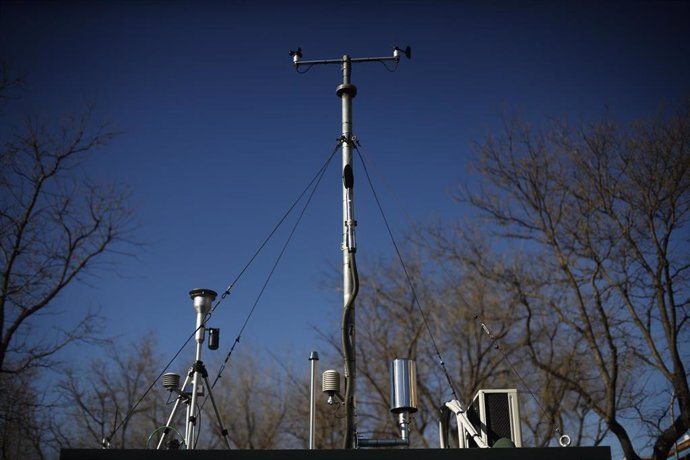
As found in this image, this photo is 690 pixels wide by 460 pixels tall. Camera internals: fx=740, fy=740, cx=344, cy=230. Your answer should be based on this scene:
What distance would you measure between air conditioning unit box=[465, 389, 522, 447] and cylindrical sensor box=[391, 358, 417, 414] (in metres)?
0.84

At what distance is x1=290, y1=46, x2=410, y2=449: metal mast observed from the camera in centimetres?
916

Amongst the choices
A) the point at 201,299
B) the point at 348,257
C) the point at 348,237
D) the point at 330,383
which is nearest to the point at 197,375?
the point at 201,299

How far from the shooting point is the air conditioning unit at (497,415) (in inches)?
338

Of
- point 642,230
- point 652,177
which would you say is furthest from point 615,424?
point 652,177

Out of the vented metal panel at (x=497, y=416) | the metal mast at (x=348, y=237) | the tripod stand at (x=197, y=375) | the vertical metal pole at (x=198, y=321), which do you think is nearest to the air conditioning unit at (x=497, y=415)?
the vented metal panel at (x=497, y=416)

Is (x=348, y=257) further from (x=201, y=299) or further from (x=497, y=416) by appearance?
(x=497, y=416)

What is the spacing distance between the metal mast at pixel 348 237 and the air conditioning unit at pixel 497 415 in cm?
154

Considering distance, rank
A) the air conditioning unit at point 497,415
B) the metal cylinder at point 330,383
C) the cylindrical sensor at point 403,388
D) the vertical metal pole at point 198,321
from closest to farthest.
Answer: the cylindrical sensor at point 403,388
the air conditioning unit at point 497,415
the metal cylinder at point 330,383
the vertical metal pole at point 198,321

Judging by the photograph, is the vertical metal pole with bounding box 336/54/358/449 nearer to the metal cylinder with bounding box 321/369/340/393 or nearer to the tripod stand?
the metal cylinder with bounding box 321/369/340/393

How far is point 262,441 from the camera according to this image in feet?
93.7

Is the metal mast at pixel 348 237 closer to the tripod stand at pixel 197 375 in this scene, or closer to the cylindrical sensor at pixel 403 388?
the cylindrical sensor at pixel 403 388

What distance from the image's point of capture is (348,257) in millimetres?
10242

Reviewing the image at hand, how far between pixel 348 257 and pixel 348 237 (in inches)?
12.2

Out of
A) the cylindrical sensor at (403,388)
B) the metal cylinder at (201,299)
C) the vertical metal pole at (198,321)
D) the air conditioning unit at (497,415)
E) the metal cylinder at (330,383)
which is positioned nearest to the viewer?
the cylindrical sensor at (403,388)
